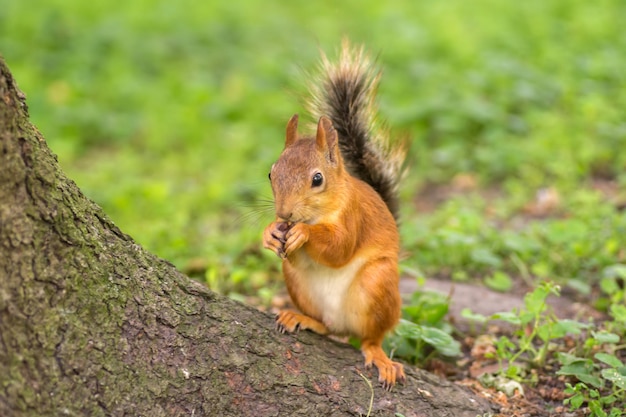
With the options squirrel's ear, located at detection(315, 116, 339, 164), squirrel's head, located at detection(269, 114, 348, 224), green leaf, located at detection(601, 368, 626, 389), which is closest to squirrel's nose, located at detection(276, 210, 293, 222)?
squirrel's head, located at detection(269, 114, 348, 224)

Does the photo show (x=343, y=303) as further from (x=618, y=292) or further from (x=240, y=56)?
(x=240, y=56)

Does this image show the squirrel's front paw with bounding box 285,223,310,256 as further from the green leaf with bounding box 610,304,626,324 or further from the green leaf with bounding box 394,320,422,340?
the green leaf with bounding box 610,304,626,324

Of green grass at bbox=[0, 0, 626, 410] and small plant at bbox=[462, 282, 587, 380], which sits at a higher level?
green grass at bbox=[0, 0, 626, 410]

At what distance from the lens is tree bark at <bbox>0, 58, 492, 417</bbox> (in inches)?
76.0

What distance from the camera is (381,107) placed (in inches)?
237

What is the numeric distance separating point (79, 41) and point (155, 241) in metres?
3.98

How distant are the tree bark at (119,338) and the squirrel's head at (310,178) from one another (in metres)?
0.33

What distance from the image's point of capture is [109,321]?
6.90ft

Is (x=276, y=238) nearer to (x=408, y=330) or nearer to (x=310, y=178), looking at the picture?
(x=310, y=178)

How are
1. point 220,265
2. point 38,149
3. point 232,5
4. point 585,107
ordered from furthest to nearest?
point 232,5 < point 585,107 < point 220,265 < point 38,149

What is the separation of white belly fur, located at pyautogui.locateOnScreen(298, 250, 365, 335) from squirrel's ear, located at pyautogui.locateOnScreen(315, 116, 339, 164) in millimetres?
324

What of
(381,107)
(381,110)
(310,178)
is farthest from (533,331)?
(381,107)

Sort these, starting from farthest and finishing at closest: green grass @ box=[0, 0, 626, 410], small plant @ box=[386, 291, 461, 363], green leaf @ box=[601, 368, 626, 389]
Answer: green grass @ box=[0, 0, 626, 410] → small plant @ box=[386, 291, 461, 363] → green leaf @ box=[601, 368, 626, 389]

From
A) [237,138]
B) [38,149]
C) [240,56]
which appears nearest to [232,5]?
[240,56]
